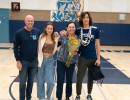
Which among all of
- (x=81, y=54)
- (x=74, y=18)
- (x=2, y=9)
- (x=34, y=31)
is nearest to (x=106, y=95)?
(x=81, y=54)

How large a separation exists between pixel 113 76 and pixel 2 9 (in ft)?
33.5

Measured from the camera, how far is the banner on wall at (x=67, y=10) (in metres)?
16.0

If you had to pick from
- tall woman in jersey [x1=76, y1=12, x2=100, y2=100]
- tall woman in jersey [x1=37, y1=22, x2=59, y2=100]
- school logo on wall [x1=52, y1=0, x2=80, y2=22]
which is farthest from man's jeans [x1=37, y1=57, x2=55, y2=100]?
school logo on wall [x1=52, y1=0, x2=80, y2=22]

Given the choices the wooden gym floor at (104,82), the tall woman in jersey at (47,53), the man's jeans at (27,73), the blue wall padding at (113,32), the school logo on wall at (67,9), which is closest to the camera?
the man's jeans at (27,73)

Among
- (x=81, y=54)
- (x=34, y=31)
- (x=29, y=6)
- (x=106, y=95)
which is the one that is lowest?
(x=106, y=95)

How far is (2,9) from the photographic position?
1612 centimetres

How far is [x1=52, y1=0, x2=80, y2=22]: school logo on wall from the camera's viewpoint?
16.0 meters

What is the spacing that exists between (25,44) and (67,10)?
1151 centimetres

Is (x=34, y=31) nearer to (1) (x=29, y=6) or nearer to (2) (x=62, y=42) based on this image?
(2) (x=62, y=42)

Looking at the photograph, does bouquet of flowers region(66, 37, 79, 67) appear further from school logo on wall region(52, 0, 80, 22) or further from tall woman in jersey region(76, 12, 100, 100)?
school logo on wall region(52, 0, 80, 22)

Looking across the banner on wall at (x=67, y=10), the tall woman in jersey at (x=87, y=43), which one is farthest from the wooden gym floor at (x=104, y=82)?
the banner on wall at (x=67, y=10)

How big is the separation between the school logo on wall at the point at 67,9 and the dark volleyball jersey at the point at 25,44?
11311mm

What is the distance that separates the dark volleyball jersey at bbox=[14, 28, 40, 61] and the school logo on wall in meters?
11.3

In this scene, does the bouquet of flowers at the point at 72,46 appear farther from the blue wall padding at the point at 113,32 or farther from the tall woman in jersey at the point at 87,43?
the blue wall padding at the point at 113,32
